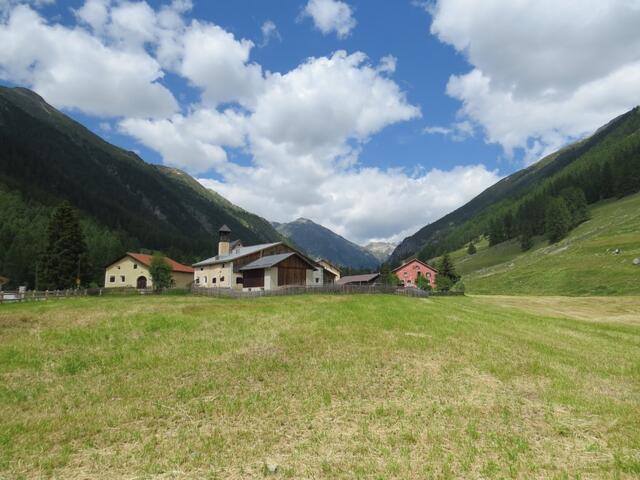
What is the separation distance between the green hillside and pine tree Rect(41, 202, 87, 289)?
265 feet

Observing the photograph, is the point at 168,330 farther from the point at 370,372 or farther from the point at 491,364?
the point at 491,364

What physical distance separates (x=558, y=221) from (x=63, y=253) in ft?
436

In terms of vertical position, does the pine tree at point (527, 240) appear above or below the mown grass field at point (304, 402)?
above

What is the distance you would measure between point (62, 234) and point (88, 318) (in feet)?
163

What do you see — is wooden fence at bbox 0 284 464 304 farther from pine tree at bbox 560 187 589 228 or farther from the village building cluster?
pine tree at bbox 560 187 589 228

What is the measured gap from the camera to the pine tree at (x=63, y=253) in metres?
63.2

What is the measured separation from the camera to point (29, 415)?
10781mm

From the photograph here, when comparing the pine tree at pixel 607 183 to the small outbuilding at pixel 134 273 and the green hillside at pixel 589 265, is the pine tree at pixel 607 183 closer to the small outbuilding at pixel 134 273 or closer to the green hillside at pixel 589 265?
the green hillside at pixel 589 265

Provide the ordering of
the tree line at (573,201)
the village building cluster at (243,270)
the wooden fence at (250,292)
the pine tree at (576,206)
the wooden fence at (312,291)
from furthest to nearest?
1. the pine tree at (576,206)
2. the tree line at (573,201)
3. the village building cluster at (243,270)
4. the wooden fence at (312,291)
5. the wooden fence at (250,292)

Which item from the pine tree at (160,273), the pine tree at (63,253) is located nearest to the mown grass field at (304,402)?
the pine tree at (63,253)

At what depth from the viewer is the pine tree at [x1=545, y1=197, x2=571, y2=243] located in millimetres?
122812

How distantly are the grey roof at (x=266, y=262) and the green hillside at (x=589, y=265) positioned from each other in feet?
163

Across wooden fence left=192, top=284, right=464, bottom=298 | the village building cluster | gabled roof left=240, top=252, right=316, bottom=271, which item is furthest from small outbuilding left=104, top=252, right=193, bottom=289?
wooden fence left=192, top=284, right=464, bottom=298

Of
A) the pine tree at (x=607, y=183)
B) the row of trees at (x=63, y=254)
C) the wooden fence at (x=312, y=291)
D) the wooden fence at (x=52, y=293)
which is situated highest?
the pine tree at (x=607, y=183)
